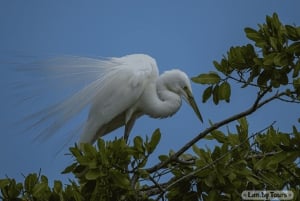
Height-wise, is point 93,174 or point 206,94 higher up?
point 206,94

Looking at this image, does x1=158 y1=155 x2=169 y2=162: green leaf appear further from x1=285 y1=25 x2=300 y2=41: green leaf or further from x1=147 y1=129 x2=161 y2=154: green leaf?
x1=285 y1=25 x2=300 y2=41: green leaf

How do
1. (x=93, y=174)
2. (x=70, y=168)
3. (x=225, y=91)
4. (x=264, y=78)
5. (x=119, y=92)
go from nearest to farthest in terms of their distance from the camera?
(x=93, y=174)
(x=70, y=168)
(x=264, y=78)
(x=225, y=91)
(x=119, y=92)

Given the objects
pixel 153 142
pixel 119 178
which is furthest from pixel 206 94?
pixel 119 178

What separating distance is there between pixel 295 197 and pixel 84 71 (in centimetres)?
280

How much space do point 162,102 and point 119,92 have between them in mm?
471

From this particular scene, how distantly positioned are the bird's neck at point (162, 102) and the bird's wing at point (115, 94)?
0.18 metres

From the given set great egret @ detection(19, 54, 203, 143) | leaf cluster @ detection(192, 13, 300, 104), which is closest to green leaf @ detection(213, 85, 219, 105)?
leaf cluster @ detection(192, 13, 300, 104)

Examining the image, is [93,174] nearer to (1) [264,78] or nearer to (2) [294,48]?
(1) [264,78]

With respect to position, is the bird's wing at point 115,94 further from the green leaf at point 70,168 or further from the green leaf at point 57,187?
the green leaf at point 70,168

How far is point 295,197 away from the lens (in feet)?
11.8

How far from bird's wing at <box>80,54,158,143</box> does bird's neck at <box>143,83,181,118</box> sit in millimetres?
182

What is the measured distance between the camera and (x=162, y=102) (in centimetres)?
627

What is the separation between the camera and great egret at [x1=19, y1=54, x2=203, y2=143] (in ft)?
19.2

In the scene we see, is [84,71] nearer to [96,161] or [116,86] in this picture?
[116,86]
